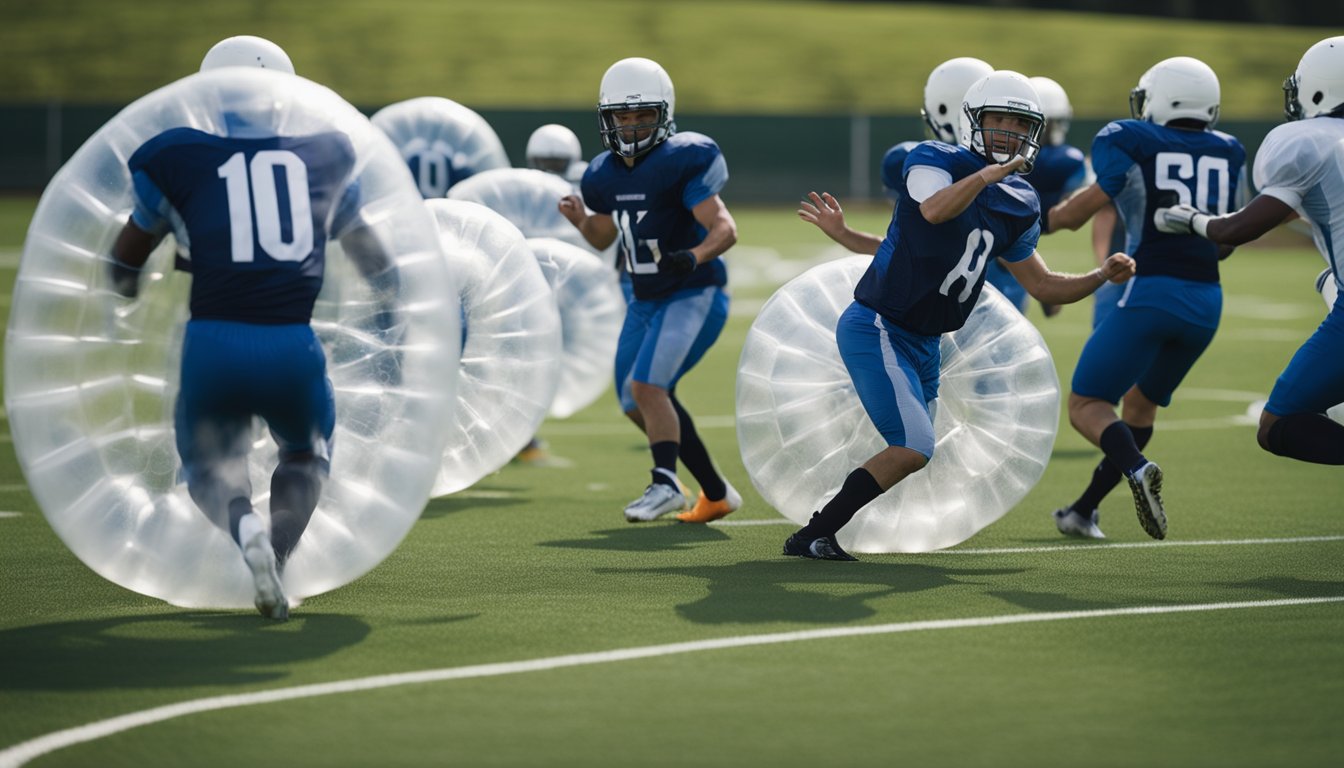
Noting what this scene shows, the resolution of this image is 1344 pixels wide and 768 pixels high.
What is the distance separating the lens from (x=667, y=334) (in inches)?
331

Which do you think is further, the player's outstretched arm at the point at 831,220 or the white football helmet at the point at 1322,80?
the player's outstretched arm at the point at 831,220

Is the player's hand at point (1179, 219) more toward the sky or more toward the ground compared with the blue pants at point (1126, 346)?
more toward the sky

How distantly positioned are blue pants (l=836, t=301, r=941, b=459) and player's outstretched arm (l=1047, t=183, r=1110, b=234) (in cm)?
129

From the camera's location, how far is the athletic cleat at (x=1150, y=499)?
700 centimetres

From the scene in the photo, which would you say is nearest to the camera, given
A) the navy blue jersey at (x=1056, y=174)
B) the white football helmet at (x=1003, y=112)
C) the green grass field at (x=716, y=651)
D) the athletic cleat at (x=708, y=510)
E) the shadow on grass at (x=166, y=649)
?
the green grass field at (x=716, y=651)

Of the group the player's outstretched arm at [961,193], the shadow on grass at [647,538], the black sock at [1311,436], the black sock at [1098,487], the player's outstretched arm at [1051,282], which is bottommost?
the shadow on grass at [647,538]

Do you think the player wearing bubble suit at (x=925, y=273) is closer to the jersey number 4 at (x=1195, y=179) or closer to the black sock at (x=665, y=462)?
the jersey number 4 at (x=1195, y=179)

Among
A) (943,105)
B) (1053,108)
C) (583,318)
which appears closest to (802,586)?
(943,105)

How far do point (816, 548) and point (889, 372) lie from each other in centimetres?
77

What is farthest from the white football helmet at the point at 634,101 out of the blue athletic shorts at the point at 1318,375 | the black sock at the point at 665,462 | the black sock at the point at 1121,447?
the blue athletic shorts at the point at 1318,375

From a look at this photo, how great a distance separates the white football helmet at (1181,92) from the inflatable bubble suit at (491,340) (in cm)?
287

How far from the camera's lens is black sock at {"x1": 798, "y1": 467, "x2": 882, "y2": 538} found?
22.0 feet

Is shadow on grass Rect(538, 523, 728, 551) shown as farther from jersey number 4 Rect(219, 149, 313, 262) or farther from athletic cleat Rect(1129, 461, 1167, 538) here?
jersey number 4 Rect(219, 149, 313, 262)

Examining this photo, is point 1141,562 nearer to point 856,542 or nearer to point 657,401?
point 856,542
